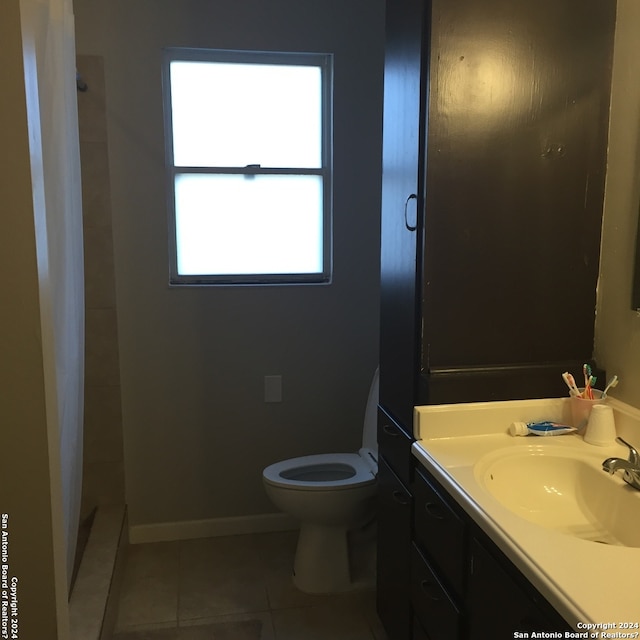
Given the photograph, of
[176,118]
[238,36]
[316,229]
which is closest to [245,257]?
[316,229]

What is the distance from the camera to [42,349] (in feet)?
3.84

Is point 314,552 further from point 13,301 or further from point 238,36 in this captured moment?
point 238,36

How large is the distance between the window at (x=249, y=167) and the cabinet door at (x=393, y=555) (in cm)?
116

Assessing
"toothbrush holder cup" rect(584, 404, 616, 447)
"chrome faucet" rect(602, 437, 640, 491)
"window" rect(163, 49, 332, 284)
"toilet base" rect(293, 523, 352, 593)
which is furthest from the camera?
"window" rect(163, 49, 332, 284)

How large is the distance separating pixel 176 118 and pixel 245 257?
0.64 meters

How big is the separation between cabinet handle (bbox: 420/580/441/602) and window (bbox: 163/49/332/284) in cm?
150

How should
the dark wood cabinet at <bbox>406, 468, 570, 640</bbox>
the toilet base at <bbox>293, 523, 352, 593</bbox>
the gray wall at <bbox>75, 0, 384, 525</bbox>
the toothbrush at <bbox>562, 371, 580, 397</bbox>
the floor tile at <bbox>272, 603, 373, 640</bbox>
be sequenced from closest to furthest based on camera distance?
the dark wood cabinet at <bbox>406, 468, 570, 640</bbox> < the toothbrush at <bbox>562, 371, 580, 397</bbox> < the floor tile at <bbox>272, 603, 373, 640</bbox> < the toilet base at <bbox>293, 523, 352, 593</bbox> < the gray wall at <bbox>75, 0, 384, 525</bbox>

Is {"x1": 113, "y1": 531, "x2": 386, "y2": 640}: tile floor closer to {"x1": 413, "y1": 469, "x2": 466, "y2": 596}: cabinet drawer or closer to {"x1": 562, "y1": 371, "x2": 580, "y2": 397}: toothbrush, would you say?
{"x1": 413, "y1": 469, "x2": 466, "y2": 596}: cabinet drawer

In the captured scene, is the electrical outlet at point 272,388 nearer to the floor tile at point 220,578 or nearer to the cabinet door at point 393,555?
the floor tile at point 220,578

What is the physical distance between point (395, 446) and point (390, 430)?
0.06 meters

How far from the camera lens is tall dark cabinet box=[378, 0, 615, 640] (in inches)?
60.9

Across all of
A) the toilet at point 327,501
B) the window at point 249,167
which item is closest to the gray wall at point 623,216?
the toilet at point 327,501

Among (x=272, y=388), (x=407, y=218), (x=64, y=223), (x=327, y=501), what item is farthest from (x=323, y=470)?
(x=64, y=223)

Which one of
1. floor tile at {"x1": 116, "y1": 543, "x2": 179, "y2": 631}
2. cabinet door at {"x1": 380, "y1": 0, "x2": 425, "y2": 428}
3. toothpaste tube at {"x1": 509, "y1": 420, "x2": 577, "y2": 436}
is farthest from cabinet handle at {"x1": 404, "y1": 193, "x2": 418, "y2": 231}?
floor tile at {"x1": 116, "y1": 543, "x2": 179, "y2": 631}
